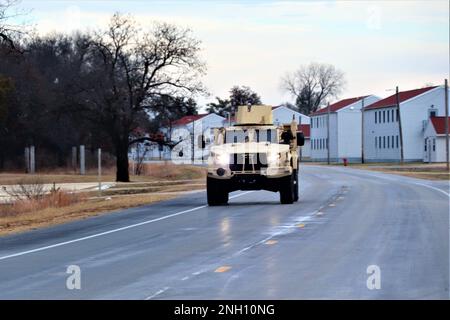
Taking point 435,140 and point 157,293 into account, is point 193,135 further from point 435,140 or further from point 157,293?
point 157,293

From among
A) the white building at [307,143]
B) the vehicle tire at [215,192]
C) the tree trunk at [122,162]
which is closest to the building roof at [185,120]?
the tree trunk at [122,162]

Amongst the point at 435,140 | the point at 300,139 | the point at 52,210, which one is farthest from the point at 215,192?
the point at 435,140

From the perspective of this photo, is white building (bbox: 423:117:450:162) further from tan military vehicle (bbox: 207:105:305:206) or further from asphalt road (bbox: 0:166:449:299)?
asphalt road (bbox: 0:166:449:299)

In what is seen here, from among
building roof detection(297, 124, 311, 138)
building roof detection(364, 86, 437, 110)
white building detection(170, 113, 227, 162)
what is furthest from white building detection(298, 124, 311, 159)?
building roof detection(364, 86, 437, 110)

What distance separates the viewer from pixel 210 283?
39.3 feet

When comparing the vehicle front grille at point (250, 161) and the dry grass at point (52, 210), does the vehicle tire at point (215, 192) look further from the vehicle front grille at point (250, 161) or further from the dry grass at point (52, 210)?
the dry grass at point (52, 210)

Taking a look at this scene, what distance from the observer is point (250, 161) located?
2830 centimetres

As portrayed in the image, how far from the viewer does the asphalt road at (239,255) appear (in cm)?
→ 1145

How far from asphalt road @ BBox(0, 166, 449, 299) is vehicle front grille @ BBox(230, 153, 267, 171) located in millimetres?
1632

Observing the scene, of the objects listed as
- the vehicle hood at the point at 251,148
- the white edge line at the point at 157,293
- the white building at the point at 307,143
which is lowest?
the white edge line at the point at 157,293

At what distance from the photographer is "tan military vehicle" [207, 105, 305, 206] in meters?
28.3
